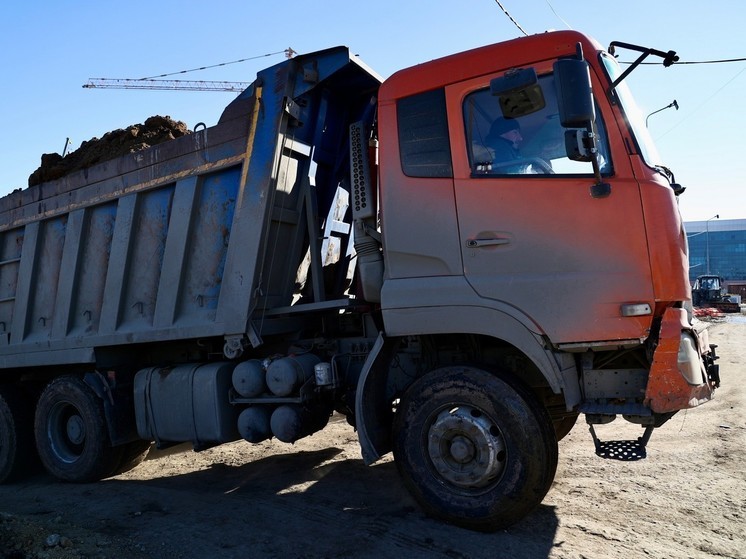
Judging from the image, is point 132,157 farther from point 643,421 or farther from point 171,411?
point 643,421

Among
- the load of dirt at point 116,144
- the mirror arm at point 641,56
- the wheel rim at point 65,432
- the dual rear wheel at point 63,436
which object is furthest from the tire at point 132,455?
the mirror arm at point 641,56

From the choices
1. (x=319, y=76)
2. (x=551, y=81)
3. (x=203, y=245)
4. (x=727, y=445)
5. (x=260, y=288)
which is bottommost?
(x=727, y=445)

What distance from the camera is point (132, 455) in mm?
6266

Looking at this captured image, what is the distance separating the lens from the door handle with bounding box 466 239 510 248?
3949mm

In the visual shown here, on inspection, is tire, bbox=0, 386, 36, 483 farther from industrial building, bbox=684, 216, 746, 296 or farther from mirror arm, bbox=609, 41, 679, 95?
industrial building, bbox=684, 216, 746, 296

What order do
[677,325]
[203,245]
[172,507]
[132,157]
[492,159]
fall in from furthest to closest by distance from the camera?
[132,157]
[203,245]
[172,507]
[492,159]
[677,325]

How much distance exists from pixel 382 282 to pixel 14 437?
15.4ft

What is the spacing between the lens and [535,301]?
3814mm

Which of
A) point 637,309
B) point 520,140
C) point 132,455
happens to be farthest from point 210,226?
point 637,309

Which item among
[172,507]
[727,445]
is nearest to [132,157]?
[172,507]

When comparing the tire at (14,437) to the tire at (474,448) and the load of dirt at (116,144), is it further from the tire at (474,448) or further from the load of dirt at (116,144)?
the tire at (474,448)

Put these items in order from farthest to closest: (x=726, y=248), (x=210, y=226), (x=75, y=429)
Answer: (x=726, y=248)
(x=75, y=429)
(x=210, y=226)

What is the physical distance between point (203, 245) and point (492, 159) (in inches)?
110

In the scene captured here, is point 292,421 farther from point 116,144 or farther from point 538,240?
point 116,144
